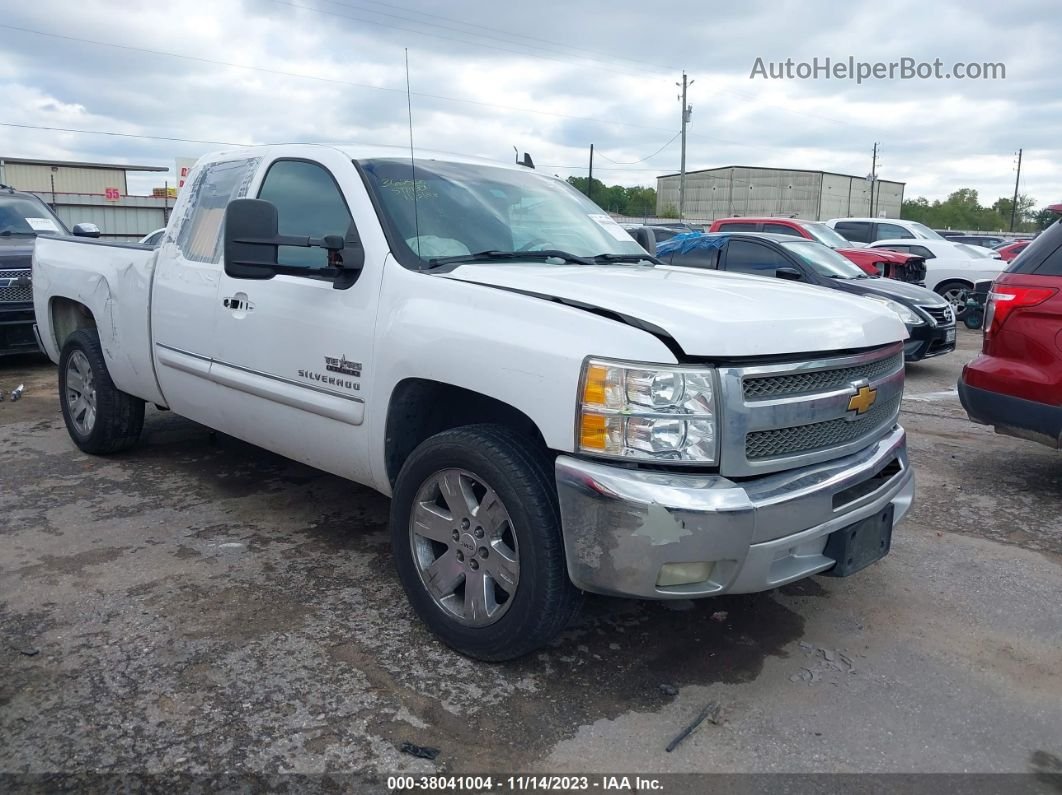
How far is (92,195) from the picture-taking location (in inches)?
1366

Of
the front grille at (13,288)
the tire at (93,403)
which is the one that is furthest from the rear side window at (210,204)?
the front grille at (13,288)

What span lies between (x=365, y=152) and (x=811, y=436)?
2.29 metres

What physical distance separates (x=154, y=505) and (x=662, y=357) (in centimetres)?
331

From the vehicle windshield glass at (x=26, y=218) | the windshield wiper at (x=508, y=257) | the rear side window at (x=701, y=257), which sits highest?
the vehicle windshield glass at (x=26, y=218)

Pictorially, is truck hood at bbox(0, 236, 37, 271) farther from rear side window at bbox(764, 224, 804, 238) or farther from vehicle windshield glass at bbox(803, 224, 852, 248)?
vehicle windshield glass at bbox(803, 224, 852, 248)

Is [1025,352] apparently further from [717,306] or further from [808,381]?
[717,306]

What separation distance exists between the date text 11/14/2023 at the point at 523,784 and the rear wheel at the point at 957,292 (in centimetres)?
1399

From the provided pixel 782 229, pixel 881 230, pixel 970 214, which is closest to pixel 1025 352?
pixel 782 229

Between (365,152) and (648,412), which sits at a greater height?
(365,152)

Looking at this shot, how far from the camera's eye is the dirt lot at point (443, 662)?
8.83 feet

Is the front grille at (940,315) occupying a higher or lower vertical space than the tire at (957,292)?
higher

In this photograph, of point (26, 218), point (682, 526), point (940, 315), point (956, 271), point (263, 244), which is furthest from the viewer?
point (956, 271)

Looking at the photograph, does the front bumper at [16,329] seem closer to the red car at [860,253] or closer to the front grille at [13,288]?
the front grille at [13,288]

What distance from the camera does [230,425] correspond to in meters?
4.44
